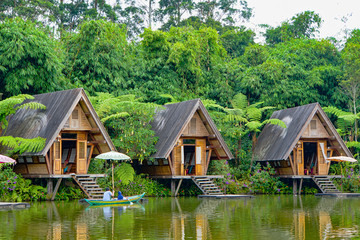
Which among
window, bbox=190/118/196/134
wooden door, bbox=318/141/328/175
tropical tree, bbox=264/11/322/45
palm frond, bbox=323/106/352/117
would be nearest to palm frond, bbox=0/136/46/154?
window, bbox=190/118/196/134

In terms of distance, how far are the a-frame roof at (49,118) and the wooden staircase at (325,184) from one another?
12.4 m

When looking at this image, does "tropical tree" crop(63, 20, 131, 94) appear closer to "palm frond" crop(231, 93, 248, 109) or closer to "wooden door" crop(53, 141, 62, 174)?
"palm frond" crop(231, 93, 248, 109)

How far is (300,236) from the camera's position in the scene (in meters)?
13.4

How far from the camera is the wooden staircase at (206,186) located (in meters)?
30.1

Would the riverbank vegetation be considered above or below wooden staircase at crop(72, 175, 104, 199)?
above

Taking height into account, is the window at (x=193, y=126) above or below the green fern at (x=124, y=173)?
above

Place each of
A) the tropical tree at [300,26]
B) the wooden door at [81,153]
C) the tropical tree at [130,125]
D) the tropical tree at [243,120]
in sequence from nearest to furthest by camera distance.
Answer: the wooden door at [81,153]
the tropical tree at [130,125]
the tropical tree at [243,120]
the tropical tree at [300,26]

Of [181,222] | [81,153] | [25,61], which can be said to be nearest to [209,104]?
[81,153]

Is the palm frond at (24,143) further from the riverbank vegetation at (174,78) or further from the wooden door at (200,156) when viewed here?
the wooden door at (200,156)

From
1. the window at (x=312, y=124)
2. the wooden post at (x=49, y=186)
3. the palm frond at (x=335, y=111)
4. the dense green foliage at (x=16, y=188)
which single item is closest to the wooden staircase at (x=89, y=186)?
the wooden post at (x=49, y=186)

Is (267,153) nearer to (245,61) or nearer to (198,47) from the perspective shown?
(198,47)

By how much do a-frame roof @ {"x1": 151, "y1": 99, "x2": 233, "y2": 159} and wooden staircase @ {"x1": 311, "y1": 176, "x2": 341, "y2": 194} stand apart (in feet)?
18.5

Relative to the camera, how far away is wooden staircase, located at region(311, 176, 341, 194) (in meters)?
32.4

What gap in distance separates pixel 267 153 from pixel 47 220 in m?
19.7
